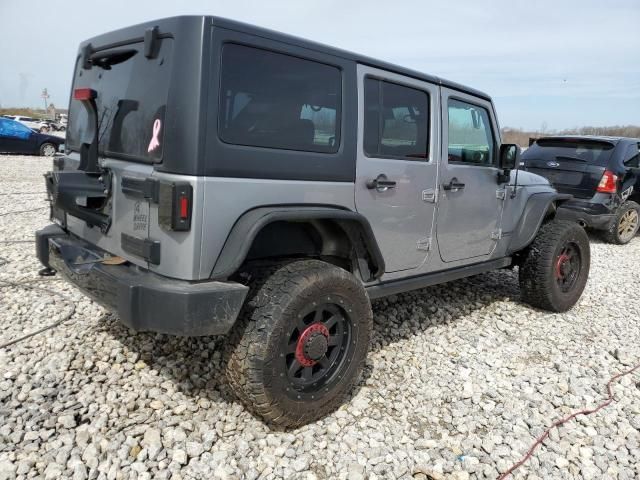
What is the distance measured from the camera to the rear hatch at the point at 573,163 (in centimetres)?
755

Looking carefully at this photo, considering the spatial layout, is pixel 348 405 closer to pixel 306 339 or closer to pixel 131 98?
pixel 306 339

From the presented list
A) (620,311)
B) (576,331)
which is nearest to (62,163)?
(576,331)

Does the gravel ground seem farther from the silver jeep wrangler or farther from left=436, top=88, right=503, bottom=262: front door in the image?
left=436, top=88, right=503, bottom=262: front door

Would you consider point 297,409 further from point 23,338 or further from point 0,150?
point 0,150

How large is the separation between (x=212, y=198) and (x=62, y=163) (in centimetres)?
158

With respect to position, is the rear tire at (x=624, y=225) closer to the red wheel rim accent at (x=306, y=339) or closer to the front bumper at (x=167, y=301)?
the red wheel rim accent at (x=306, y=339)

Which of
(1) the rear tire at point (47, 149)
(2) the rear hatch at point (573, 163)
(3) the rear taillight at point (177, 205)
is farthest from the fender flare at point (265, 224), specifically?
(1) the rear tire at point (47, 149)

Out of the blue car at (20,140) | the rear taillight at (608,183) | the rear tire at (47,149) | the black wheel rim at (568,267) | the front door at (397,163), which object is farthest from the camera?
the rear tire at (47,149)

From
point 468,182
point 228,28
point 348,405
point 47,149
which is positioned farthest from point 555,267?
point 47,149

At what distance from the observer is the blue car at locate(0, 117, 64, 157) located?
52.8 feet

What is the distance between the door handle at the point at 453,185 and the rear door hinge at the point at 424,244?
39 cm

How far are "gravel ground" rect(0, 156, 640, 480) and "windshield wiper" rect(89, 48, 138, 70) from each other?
1.79 m

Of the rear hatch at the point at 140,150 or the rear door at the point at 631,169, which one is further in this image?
the rear door at the point at 631,169

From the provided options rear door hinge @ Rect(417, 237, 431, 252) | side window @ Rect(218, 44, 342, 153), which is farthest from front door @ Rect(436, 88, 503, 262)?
side window @ Rect(218, 44, 342, 153)
